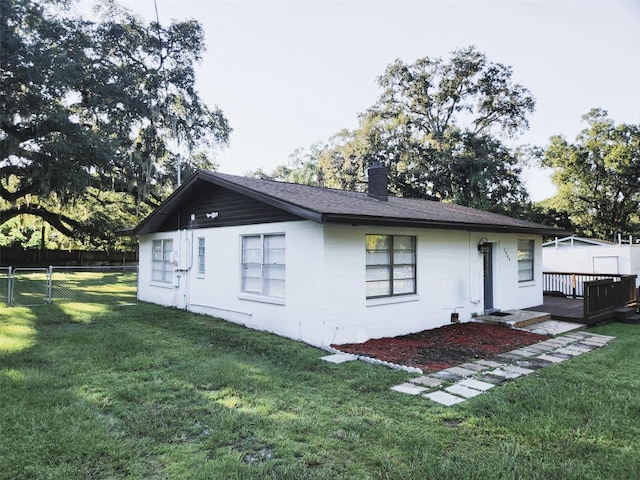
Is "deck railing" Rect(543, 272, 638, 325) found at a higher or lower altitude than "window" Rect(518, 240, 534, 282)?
lower

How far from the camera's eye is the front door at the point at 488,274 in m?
10.4

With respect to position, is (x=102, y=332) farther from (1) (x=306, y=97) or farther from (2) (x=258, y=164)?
(2) (x=258, y=164)

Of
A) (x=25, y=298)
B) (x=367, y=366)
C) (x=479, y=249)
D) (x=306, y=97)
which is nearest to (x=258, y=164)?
(x=306, y=97)

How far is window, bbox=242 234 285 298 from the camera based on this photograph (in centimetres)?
814

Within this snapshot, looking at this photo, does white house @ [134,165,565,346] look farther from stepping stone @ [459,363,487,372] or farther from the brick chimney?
stepping stone @ [459,363,487,372]

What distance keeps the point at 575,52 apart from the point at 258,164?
42.3 meters

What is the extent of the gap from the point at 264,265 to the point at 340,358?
2928 millimetres

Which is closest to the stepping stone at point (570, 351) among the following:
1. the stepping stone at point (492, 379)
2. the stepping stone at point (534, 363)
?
the stepping stone at point (534, 363)

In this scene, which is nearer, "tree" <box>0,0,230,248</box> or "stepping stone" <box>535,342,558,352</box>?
"stepping stone" <box>535,342,558,352</box>

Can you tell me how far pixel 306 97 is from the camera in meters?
20.4

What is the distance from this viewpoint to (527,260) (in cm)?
1176

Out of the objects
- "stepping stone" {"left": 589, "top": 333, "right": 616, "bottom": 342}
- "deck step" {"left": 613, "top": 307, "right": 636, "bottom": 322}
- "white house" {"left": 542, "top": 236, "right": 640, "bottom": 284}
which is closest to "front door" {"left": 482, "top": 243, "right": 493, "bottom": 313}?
"stepping stone" {"left": 589, "top": 333, "right": 616, "bottom": 342}

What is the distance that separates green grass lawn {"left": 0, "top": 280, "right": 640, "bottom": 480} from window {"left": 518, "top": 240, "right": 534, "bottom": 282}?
5111mm

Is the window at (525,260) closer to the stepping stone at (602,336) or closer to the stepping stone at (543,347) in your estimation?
the stepping stone at (602,336)
